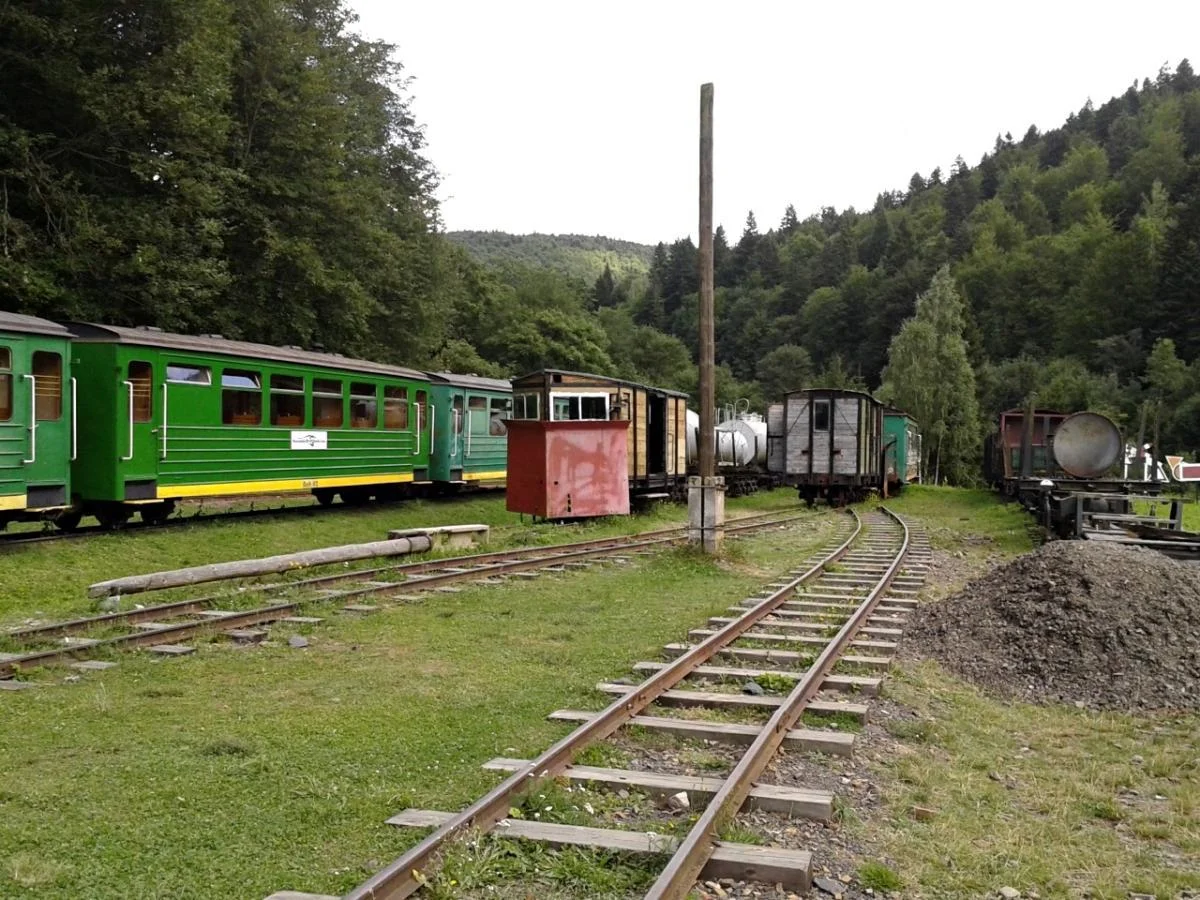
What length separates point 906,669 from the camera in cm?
798

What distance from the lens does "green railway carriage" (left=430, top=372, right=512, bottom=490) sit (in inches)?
914

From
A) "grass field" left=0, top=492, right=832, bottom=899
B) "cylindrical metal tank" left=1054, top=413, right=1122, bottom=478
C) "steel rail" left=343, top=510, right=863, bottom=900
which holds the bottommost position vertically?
"grass field" left=0, top=492, right=832, bottom=899

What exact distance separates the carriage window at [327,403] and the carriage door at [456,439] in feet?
14.5

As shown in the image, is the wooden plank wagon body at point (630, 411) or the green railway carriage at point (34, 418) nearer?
the green railway carriage at point (34, 418)

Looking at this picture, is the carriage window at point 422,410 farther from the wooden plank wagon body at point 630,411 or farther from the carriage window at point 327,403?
the carriage window at point 327,403

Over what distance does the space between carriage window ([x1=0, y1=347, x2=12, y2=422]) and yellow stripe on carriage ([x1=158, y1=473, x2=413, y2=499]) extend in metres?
2.77

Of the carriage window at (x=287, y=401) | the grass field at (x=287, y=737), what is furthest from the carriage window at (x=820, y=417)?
the grass field at (x=287, y=737)

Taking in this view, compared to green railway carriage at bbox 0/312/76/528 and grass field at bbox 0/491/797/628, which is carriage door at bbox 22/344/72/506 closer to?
green railway carriage at bbox 0/312/76/528

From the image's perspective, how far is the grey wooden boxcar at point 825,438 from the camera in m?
29.0

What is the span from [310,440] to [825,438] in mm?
16442

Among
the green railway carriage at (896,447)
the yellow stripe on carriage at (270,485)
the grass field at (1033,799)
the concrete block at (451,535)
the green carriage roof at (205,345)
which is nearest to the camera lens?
the grass field at (1033,799)

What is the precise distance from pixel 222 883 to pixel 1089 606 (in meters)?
7.66

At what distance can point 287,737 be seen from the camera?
559 cm

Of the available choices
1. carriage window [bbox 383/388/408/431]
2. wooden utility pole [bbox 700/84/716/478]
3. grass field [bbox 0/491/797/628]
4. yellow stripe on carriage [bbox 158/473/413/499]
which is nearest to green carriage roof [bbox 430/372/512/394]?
carriage window [bbox 383/388/408/431]
